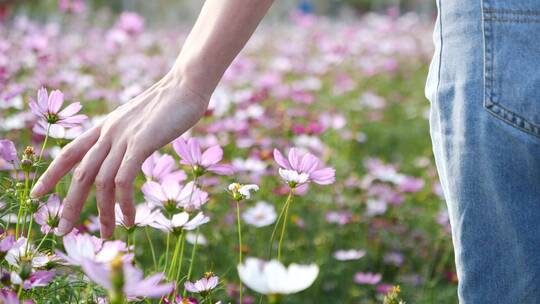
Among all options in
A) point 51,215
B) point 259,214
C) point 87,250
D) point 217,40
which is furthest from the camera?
point 259,214

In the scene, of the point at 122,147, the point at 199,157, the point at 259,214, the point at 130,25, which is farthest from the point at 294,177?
the point at 130,25

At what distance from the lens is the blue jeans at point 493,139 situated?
81 cm

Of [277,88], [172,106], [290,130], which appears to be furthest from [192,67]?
[277,88]

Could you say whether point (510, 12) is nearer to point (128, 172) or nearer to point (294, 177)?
point (294, 177)

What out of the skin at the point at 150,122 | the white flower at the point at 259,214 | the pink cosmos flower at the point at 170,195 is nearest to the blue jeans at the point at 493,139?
the skin at the point at 150,122

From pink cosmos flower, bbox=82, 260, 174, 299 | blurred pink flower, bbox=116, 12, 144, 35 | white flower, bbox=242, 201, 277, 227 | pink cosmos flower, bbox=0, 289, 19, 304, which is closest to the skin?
pink cosmos flower, bbox=0, 289, 19, 304

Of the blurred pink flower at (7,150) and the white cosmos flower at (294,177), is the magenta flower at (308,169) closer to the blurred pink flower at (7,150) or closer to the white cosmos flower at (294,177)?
the white cosmos flower at (294,177)

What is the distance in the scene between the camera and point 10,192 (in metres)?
0.98

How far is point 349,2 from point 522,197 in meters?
17.2

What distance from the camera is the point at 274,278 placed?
61cm

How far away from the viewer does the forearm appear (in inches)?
33.2

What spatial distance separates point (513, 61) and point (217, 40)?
0.35m

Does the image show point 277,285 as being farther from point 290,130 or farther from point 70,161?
point 290,130

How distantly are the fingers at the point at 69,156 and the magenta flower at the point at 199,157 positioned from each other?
14 centimetres
